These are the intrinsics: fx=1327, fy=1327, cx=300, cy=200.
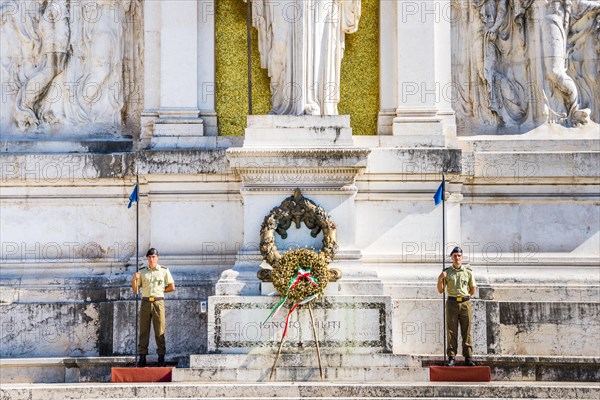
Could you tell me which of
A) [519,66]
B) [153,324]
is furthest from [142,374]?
[519,66]

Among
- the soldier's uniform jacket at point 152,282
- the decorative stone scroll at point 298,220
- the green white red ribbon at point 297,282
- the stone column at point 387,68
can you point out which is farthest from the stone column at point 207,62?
the green white red ribbon at point 297,282

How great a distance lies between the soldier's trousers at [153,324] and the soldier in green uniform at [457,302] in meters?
4.16

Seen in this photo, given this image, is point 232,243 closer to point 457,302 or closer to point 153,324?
point 153,324

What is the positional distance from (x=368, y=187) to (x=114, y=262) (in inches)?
172

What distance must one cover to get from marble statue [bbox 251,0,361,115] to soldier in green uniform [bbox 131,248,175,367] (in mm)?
3583

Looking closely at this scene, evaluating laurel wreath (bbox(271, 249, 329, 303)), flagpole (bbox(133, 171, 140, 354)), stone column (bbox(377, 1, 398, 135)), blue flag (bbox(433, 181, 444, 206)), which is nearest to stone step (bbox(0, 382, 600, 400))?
laurel wreath (bbox(271, 249, 329, 303))

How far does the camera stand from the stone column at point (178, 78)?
71.7 feet

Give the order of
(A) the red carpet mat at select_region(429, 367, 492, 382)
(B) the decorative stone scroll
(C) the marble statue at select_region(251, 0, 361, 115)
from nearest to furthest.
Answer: (A) the red carpet mat at select_region(429, 367, 492, 382), (B) the decorative stone scroll, (C) the marble statue at select_region(251, 0, 361, 115)

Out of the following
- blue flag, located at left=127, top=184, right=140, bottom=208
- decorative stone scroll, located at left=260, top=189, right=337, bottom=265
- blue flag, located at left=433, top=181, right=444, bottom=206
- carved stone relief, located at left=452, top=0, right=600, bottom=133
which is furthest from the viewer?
carved stone relief, located at left=452, top=0, right=600, bottom=133

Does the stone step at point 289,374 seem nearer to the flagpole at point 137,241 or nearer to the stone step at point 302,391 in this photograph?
the stone step at point 302,391

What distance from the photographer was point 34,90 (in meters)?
22.5

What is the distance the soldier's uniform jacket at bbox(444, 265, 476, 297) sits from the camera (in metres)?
19.6

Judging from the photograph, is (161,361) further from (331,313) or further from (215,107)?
(215,107)

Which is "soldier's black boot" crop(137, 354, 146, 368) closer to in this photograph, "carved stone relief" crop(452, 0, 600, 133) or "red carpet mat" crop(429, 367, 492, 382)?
"red carpet mat" crop(429, 367, 492, 382)
